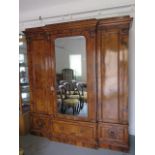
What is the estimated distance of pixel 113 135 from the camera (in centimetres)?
259

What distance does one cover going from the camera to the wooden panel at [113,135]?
254cm

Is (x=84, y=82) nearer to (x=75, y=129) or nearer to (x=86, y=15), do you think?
(x=75, y=129)

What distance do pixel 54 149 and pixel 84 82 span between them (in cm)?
125

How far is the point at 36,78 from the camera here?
3.06 meters

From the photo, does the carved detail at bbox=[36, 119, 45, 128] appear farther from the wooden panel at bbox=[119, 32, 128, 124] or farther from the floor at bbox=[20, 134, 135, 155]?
the wooden panel at bbox=[119, 32, 128, 124]

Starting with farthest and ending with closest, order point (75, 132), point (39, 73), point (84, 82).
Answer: point (39, 73)
point (75, 132)
point (84, 82)

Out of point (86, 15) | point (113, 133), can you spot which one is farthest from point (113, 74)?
point (86, 15)

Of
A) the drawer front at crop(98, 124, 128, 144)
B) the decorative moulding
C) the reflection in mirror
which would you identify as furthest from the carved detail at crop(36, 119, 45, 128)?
the decorative moulding

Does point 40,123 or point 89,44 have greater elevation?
point 89,44

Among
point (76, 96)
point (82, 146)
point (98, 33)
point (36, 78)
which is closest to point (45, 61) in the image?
point (36, 78)

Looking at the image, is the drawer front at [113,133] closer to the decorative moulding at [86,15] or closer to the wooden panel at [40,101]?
the wooden panel at [40,101]
